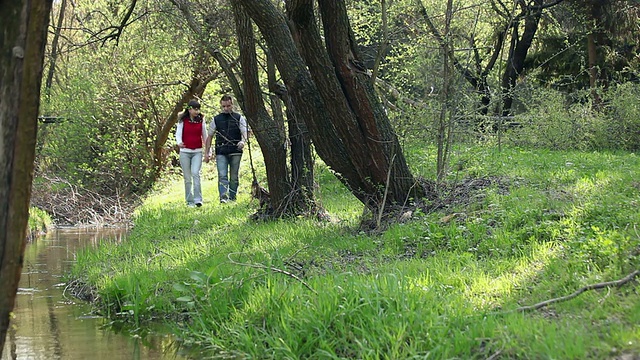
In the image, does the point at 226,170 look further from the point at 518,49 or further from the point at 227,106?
the point at 518,49

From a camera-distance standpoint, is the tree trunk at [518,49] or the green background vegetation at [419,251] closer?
the green background vegetation at [419,251]

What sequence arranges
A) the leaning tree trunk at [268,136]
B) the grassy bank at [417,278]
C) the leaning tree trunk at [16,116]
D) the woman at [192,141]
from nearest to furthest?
1. the leaning tree trunk at [16,116]
2. the grassy bank at [417,278]
3. the leaning tree trunk at [268,136]
4. the woman at [192,141]

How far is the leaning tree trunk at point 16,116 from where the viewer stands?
4082mm

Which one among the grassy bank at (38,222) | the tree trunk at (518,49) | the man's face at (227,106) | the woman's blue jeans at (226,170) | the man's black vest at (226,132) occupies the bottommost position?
the grassy bank at (38,222)

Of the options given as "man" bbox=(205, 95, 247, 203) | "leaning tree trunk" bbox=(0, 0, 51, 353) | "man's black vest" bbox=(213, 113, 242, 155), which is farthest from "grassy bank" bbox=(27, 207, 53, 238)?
"leaning tree trunk" bbox=(0, 0, 51, 353)

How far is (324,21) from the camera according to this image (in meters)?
10.2

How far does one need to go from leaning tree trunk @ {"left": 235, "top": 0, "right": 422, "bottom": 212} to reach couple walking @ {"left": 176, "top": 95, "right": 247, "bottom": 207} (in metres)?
4.83

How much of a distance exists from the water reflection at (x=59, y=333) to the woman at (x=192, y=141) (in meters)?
5.24

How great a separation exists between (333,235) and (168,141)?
14.6 metres

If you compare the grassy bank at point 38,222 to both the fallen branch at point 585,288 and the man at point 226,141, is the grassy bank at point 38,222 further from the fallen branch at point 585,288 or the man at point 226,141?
the fallen branch at point 585,288

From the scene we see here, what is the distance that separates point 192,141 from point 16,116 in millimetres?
11700

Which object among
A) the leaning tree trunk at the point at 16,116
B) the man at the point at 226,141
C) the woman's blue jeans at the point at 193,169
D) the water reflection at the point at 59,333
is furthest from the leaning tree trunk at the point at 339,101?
the leaning tree trunk at the point at 16,116

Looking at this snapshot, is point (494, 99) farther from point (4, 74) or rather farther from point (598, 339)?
point (4, 74)

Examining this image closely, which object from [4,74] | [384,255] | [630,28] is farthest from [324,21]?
[630,28]
